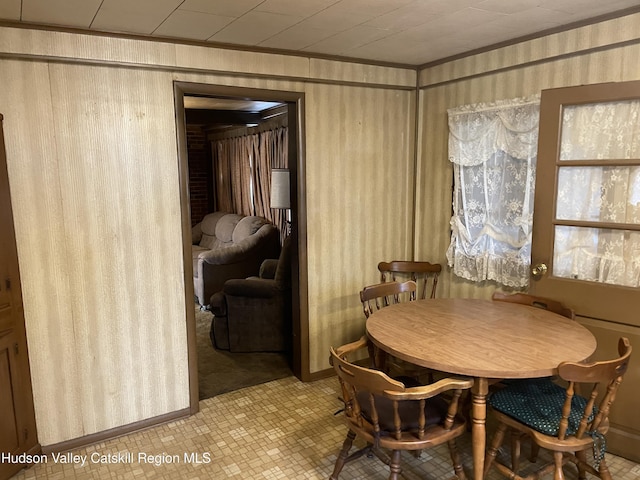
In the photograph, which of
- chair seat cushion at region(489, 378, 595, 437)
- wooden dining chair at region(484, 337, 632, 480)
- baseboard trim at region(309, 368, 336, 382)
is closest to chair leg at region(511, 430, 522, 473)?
wooden dining chair at region(484, 337, 632, 480)

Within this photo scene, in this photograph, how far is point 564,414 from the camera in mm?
1897

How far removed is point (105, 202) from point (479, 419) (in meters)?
2.31

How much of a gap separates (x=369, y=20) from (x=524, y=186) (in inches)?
57.7

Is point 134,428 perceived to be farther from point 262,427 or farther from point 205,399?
point 262,427

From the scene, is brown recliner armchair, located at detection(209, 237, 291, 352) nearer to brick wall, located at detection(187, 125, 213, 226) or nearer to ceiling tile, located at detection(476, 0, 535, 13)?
ceiling tile, located at detection(476, 0, 535, 13)

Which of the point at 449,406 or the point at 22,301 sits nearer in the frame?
the point at 449,406

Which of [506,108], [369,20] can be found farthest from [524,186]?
[369,20]

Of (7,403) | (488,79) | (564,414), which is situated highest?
(488,79)

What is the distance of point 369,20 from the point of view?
2525mm

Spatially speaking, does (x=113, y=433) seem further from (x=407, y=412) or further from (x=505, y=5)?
(x=505, y=5)

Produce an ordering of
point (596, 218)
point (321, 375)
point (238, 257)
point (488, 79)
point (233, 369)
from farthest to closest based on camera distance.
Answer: point (238, 257) → point (233, 369) → point (321, 375) → point (488, 79) → point (596, 218)

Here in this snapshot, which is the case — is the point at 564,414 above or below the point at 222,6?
below

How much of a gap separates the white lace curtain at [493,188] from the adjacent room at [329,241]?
0.02 m

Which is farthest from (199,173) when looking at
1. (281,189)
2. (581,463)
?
(581,463)
